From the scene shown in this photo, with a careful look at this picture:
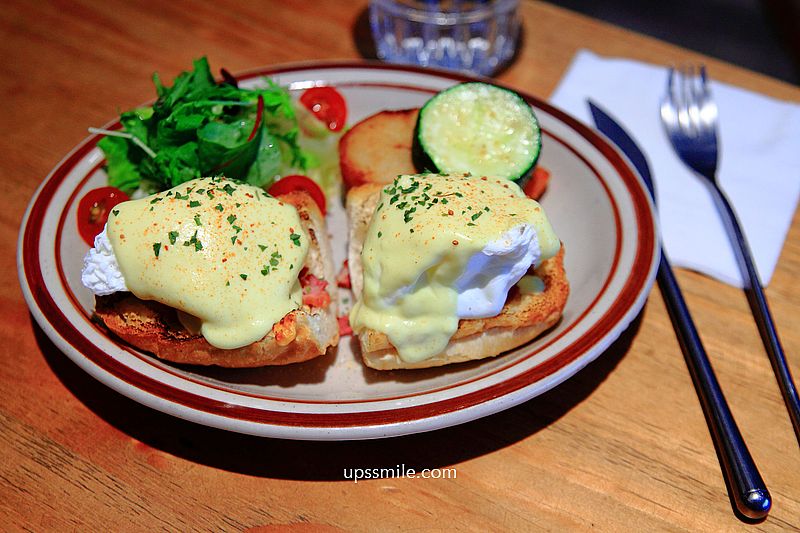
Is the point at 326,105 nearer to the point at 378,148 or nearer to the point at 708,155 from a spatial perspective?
the point at 378,148

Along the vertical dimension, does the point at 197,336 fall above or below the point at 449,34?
below

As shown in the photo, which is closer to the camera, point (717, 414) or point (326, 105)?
point (717, 414)

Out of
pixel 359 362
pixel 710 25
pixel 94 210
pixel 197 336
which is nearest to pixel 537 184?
pixel 359 362

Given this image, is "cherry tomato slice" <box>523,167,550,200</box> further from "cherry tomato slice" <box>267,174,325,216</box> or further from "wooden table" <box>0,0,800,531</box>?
"cherry tomato slice" <box>267,174,325,216</box>

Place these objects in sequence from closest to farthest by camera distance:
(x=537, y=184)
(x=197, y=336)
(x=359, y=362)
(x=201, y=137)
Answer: (x=197, y=336), (x=359, y=362), (x=201, y=137), (x=537, y=184)

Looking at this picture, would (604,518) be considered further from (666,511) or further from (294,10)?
(294,10)

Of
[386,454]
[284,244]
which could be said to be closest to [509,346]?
[386,454]

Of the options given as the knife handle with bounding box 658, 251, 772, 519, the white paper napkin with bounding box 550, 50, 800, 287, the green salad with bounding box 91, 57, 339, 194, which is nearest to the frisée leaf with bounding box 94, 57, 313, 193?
the green salad with bounding box 91, 57, 339, 194
